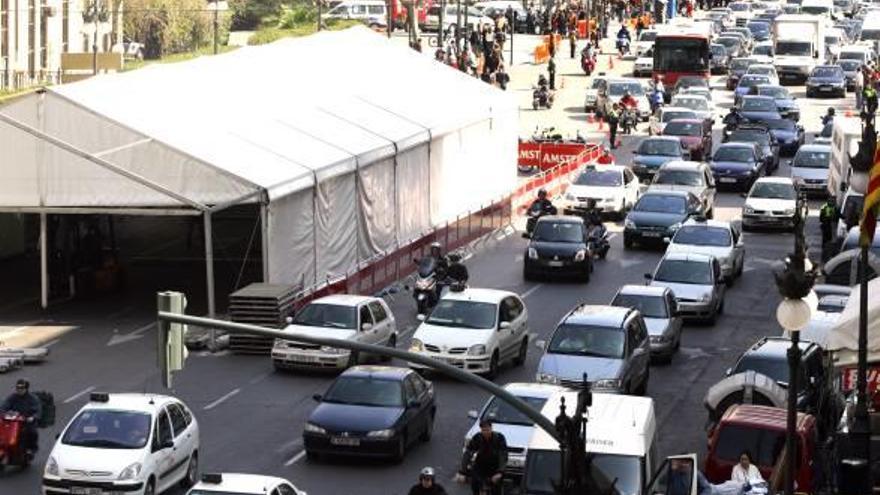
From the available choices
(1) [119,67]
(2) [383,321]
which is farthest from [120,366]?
(1) [119,67]

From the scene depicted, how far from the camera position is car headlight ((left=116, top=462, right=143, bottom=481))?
30.8m

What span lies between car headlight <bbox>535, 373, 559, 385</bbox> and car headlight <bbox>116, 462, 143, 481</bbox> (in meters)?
8.48

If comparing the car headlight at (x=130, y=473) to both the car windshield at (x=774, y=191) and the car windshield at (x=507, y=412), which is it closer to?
the car windshield at (x=507, y=412)

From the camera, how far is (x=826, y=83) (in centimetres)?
9400

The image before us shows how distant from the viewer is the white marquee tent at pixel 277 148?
147ft

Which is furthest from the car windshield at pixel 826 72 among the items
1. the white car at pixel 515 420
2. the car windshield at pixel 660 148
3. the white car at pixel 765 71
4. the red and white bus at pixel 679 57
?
the white car at pixel 515 420

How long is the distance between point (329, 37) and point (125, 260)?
1054cm

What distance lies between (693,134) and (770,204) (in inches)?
533

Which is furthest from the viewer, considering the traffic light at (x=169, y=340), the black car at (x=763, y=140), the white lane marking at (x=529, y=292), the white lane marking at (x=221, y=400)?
the black car at (x=763, y=140)

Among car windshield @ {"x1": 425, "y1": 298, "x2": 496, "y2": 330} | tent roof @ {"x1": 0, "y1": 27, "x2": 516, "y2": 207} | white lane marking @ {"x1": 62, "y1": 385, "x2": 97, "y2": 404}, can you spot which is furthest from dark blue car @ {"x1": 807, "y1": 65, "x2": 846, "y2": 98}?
white lane marking @ {"x1": 62, "y1": 385, "x2": 97, "y2": 404}

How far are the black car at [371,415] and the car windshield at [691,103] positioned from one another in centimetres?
4705

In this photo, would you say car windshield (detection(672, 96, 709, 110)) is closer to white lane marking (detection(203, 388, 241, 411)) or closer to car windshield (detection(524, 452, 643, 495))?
white lane marking (detection(203, 388, 241, 411))

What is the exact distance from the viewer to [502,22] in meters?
110

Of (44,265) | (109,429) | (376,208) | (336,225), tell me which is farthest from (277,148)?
(109,429)
